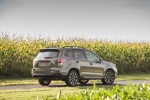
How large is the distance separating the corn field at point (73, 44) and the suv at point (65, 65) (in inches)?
206

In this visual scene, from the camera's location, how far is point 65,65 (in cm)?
1894

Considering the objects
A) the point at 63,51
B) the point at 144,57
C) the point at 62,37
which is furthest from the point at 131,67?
the point at 63,51

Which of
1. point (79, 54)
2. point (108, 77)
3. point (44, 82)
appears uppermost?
point (79, 54)

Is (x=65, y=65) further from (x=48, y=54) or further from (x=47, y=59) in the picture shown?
(x=48, y=54)

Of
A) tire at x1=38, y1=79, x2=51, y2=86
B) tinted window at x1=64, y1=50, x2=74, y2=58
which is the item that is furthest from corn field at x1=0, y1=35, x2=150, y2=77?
tinted window at x1=64, y1=50, x2=74, y2=58

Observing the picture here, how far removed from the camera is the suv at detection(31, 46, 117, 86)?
61.8 ft

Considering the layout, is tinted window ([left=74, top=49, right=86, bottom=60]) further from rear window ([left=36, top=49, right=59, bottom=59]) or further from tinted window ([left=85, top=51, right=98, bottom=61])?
rear window ([left=36, top=49, right=59, bottom=59])

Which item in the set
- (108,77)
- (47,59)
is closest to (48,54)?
(47,59)

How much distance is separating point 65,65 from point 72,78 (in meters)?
0.77

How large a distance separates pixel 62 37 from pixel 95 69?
9648 mm

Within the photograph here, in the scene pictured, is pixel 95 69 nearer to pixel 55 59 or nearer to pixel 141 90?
pixel 55 59

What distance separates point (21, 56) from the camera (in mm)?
26016

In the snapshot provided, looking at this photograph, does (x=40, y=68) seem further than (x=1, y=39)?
No

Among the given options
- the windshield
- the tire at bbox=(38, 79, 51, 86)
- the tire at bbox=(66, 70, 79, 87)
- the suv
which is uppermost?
the windshield
